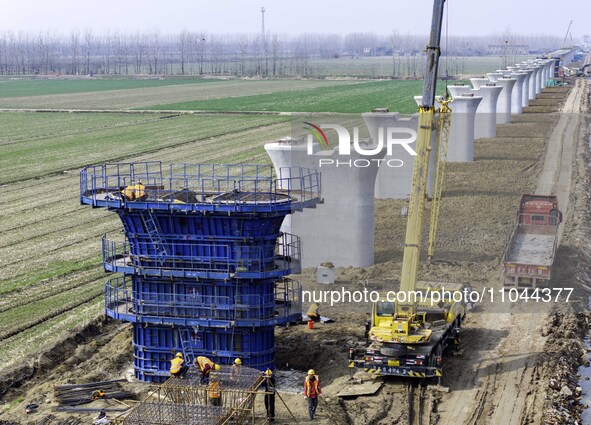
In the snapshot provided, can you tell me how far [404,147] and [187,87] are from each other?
330 ft

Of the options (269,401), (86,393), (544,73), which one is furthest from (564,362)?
(544,73)

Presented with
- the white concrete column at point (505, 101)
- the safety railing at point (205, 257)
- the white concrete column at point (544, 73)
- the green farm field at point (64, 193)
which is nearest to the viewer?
the safety railing at point (205, 257)

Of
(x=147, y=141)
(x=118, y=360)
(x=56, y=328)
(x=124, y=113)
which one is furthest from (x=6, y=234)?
(x=124, y=113)

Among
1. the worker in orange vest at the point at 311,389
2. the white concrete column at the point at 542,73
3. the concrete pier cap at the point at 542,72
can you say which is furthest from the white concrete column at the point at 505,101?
the worker in orange vest at the point at 311,389

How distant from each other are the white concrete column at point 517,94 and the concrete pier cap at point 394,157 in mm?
46751

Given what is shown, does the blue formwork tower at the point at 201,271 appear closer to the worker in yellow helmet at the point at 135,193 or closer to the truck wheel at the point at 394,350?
the worker in yellow helmet at the point at 135,193

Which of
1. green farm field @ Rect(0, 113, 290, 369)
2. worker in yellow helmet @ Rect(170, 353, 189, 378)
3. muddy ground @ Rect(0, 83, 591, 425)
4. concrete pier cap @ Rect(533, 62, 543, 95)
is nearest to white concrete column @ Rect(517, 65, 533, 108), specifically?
concrete pier cap @ Rect(533, 62, 543, 95)

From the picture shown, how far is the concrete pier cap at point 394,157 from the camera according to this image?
40.9 m

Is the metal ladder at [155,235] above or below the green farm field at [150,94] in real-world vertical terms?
above

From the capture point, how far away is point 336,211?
111 feet

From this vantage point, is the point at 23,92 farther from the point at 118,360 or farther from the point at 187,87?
the point at 118,360

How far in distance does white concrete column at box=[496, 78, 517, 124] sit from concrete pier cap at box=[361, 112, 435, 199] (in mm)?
38637

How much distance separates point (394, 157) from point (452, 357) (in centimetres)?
1853

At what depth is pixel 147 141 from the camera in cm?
6925
